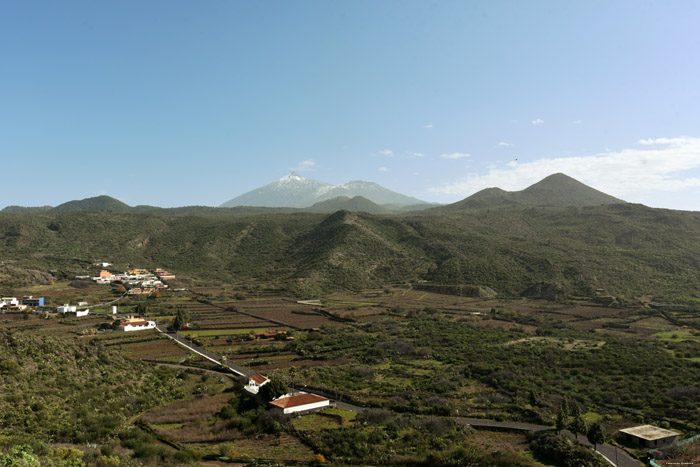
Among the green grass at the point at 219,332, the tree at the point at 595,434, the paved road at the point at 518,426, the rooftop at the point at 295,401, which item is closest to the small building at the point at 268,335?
the green grass at the point at 219,332

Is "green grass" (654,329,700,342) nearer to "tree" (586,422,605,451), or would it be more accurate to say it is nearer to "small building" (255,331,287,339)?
"tree" (586,422,605,451)

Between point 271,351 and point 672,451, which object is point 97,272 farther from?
point 672,451

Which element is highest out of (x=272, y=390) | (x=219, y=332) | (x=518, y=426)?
(x=272, y=390)

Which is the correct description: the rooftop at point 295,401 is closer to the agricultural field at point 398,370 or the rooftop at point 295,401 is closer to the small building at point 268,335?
the agricultural field at point 398,370

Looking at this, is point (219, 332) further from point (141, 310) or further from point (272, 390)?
point (272, 390)

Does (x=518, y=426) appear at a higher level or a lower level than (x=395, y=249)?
lower

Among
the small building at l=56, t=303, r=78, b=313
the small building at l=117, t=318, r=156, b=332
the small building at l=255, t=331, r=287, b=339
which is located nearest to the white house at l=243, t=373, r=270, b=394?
the small building at l=255, t=331, r=287, b=339

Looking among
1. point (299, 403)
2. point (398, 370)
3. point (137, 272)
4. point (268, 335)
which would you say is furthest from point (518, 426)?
point (137, 272)

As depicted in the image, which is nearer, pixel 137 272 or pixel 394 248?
pixel 137 272
